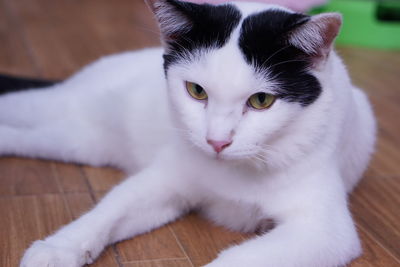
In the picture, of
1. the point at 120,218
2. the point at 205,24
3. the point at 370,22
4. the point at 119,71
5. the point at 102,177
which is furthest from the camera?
the point at 370,22

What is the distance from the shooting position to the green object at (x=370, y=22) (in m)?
3.82

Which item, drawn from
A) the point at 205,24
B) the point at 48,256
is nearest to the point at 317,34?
the point at 205,24

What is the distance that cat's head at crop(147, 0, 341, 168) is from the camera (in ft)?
4.19

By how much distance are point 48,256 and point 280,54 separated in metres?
0.74

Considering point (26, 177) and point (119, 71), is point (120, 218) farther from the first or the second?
point (119, 71)

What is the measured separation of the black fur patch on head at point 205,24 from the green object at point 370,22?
8.44 feet

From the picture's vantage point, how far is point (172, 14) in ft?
4.56

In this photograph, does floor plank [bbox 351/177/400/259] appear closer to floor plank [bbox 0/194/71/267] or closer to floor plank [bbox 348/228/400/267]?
floor plank [bbox 348/228/400/267]

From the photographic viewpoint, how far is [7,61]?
9.88ft

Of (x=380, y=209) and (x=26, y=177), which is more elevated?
(x=380, y=209)

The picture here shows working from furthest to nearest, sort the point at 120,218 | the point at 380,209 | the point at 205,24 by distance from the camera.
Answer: the point at 380,209 < the point at 120,218 < the point at 205,24

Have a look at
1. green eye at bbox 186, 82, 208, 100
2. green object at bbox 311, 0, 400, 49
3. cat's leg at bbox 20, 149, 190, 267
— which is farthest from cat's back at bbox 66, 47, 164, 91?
green object at bbox 311, 0, 400, 49

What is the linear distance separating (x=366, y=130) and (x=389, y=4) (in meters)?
2.31

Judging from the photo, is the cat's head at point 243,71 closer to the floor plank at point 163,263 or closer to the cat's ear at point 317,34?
the cat's ear at point 317,34
